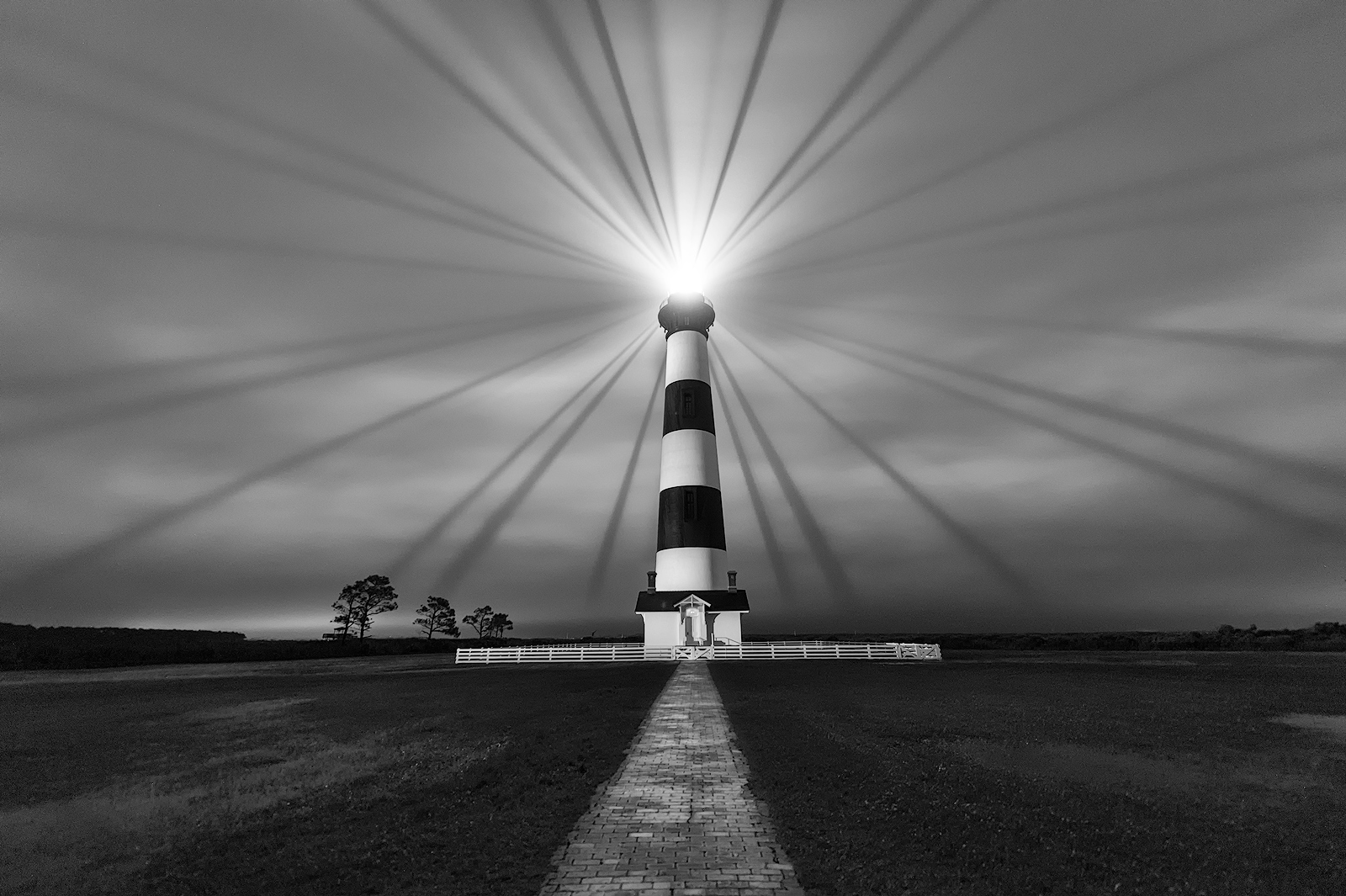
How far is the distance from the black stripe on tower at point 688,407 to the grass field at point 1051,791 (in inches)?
840

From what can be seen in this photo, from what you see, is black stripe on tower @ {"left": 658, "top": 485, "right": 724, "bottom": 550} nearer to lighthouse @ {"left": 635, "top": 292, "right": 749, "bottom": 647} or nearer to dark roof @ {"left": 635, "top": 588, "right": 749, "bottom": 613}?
lighthouse @ {"left": 635, "top": 292, "right": 749, "bottom": 647}

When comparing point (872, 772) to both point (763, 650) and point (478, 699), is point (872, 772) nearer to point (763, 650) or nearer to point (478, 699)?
point (478, 699)

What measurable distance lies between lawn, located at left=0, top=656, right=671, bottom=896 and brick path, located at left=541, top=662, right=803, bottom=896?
42 cm

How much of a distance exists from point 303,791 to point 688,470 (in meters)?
29.5

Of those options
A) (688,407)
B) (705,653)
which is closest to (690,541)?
(705,653)

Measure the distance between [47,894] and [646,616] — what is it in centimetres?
3240

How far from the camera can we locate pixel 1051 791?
9.48 m

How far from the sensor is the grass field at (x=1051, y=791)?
6570mm

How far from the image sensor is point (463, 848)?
7105mm

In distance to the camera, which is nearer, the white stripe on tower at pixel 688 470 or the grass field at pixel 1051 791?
the grass field at pixel 1051 791

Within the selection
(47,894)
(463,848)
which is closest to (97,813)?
(47,894)

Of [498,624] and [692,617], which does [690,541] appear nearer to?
[692,617]

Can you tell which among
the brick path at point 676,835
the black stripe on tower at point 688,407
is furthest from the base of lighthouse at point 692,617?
the brick path at point 676,835

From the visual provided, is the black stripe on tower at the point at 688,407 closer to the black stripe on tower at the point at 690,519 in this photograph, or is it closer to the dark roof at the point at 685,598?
the black stripe on tower at the point at 690,519
